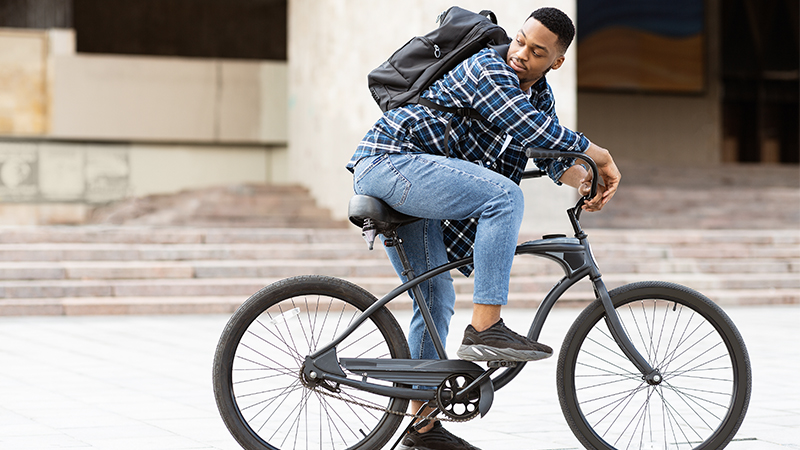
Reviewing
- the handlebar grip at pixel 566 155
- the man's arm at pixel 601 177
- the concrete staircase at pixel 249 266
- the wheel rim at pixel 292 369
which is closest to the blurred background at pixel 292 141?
the concrete staircase at pixel 249 266

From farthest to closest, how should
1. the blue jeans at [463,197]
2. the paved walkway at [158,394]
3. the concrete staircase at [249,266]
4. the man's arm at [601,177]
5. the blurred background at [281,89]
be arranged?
the blurred background at [281,89], the concrete staircase at [249,266], the paved walkway at [158,394], the man's arm at [601,177], the blue jeans at [463,197]

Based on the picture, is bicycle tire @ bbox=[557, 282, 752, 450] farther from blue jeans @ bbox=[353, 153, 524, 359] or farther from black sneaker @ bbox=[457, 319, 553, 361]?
blue jeans @ bbox=[353, 153, 524, 359]

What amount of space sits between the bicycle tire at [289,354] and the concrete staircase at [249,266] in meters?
6.68

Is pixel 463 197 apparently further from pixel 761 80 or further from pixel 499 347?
pixel 761 80

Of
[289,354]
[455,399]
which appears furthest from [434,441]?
[289,354]

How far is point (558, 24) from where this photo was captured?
11.8 ft

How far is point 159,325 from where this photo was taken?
927 cm

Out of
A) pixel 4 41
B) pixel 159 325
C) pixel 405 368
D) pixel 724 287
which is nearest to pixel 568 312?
pixel 724 287

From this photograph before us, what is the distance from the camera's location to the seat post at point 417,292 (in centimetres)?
376

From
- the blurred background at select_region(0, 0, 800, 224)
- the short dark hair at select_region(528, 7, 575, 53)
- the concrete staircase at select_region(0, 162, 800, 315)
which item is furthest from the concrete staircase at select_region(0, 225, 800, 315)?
the short dark hair at select_region(528, 7, 575, 53)

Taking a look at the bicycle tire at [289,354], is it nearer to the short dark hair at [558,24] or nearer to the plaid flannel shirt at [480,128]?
the plaid flannel shirt at [480,128]

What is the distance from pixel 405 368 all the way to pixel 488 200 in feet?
2.17

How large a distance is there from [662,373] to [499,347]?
708 mm

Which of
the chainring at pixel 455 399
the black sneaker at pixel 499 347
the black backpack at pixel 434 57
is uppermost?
the black backpack at pixel 434 57
